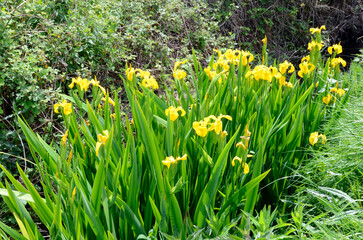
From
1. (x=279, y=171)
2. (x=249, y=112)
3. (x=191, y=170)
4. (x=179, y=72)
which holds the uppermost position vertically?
(x=179, y=72)

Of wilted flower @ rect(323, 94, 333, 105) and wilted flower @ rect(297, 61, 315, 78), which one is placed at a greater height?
wilted flower @ rect(297, 61, 315, 78)

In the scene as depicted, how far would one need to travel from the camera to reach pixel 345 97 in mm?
2115

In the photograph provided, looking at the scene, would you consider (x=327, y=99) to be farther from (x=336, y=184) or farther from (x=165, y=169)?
(x=165, y=169)

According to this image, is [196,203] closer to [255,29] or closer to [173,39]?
[173,39]

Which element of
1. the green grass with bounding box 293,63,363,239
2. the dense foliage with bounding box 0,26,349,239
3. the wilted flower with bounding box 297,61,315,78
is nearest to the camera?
the dense foliage with bounding box 0,26,349,239

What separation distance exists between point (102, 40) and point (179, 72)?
1426 mm

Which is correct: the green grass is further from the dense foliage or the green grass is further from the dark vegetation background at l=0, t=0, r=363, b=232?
the dark vegetation background at l=0, t=0, r=363, b=232

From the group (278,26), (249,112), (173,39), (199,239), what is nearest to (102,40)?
(173,39)

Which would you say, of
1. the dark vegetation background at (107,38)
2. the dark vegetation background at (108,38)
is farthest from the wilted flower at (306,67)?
the dark vegetation background at (107,38)

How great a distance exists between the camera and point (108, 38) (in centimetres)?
294

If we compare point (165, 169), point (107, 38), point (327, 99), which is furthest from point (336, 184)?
point (107, 38)

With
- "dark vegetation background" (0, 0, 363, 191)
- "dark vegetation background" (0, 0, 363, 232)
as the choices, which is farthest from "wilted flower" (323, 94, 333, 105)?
"dark vegetation background" (0, 0, 363, 232)

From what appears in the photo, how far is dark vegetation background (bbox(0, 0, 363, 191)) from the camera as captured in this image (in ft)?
7.51

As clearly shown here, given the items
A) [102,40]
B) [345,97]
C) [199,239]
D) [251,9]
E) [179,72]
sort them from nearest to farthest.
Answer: [199,239]
[179,72]
[345,97]
[102,40]
[251,9]
